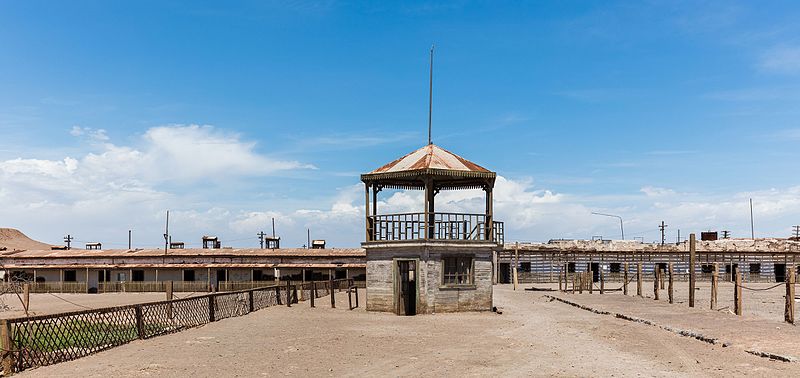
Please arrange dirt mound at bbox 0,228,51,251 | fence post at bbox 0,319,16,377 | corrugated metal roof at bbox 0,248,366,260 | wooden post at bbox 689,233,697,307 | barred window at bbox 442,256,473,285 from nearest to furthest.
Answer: fence post at bbox 0,319,16,377 < barred window at bbox 442,256,473,285 < wooden post at bbox 689,233,697,307 < corrugated metal roof at bbox 0,248,366,260 < dirt mound at bbox 0,228,51,251

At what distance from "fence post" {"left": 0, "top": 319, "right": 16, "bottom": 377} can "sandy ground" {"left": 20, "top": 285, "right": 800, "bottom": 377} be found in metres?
0.37

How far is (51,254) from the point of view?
191ft

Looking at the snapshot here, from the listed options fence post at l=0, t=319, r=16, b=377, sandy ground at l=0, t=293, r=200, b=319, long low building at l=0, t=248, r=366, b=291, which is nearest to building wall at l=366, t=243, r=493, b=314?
fence post at l=0, t=319, r=16, b=377

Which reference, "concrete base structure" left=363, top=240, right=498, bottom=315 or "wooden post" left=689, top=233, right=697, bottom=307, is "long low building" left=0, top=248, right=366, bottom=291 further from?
"wooden post" left=689, top=233, right=697, bottom=307

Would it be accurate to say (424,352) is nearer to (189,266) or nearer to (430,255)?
(430,255)

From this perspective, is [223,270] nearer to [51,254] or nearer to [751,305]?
[51,254]

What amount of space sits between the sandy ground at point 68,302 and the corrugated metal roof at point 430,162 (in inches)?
759

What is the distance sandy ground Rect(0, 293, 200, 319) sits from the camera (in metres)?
37.0

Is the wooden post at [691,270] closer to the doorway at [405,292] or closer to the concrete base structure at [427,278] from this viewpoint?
the concrete base structure at [427,278]

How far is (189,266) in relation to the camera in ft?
180

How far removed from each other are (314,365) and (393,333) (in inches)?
238

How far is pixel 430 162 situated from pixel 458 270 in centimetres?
440

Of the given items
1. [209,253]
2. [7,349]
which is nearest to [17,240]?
[209,253]

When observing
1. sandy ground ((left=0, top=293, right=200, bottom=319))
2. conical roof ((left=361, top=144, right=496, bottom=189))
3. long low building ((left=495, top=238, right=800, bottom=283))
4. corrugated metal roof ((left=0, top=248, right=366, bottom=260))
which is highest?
conical roof ((left=361, top=144, right=496, bottom=189))
